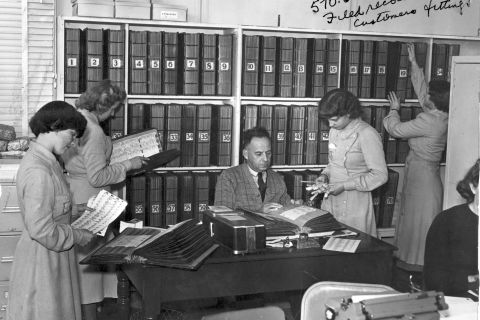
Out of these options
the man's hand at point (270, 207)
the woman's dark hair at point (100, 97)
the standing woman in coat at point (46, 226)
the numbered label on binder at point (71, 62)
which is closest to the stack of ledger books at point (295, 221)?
the man's hand at point (270, 207)

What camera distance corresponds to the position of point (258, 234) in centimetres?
296

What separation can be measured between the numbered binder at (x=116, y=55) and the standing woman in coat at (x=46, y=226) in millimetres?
1566

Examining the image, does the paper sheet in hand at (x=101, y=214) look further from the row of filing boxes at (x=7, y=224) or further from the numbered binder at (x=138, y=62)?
the numbered binder at (x=138, y=62)

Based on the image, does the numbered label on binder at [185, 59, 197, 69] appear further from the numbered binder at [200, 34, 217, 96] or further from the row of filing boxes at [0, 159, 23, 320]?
the row of filing boxes at [0, 159, 23, 320]

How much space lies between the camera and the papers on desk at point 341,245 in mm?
3063

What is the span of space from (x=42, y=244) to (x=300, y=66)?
100 inches

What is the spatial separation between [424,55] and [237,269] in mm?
2879

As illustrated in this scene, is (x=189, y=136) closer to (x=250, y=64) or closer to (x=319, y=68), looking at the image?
(x=250, y=64)

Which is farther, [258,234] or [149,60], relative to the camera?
[149,60]

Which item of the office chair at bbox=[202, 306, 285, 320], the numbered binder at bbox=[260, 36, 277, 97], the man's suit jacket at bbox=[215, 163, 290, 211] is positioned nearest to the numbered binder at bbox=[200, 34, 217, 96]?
the numbered binder at bbox=[260, 36, 277, 97]

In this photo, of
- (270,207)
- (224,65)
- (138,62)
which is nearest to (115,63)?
(138,62)

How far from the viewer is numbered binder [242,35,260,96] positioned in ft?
15.3

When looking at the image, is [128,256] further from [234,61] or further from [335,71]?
[335,71]

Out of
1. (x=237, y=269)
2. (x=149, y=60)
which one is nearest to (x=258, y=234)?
(x=237, y=269)
